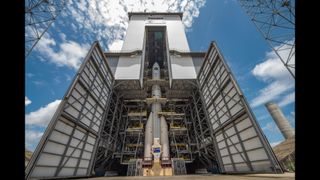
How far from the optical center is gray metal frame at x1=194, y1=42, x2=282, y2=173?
1388 cm

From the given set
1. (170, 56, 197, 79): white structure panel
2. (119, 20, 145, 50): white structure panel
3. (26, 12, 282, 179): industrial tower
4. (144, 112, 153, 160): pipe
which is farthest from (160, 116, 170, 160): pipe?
(119, 20, 145, 50): white structure panel

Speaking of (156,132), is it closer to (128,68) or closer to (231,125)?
(128,68)

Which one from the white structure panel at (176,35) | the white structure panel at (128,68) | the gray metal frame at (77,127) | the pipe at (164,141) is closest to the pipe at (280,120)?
the white structure panel at (176,35)

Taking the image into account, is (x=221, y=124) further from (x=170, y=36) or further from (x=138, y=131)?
(x=170, y=36)

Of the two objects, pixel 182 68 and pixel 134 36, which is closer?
pixel 182 68

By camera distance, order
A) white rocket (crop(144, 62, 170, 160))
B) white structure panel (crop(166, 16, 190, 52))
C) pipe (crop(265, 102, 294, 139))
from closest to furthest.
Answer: white rocket (crop(144, 62, 170, 160))
white structure panel (crop(166, 16, 190, 52))
pipe (crop(265, 102, 294, 139))

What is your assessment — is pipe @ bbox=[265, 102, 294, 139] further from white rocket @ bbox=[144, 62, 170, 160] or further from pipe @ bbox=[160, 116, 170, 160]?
pipe @ bbox=[160, 116, 170, 160]

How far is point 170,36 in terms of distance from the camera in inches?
1375

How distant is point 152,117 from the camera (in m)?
28.7

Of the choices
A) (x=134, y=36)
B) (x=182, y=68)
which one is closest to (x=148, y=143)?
(x=182, y=68)

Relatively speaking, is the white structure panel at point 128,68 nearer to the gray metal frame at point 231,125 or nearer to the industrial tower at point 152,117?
the industrial tower at point 152,117

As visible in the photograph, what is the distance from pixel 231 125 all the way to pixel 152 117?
47.0ft
